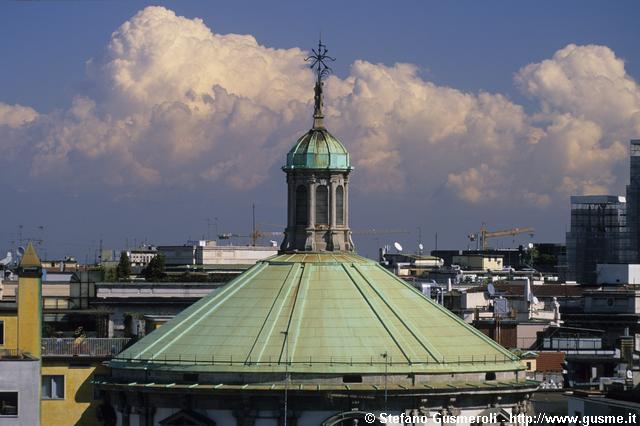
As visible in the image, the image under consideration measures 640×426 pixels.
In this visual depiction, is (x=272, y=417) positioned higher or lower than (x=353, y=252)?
lower

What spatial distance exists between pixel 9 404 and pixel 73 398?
891 centimetres

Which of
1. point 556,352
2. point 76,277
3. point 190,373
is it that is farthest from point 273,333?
point 76,277

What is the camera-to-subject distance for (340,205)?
10775 centimetres

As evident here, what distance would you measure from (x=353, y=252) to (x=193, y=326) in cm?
999

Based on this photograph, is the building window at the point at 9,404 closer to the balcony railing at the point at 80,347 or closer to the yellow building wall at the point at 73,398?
the yellow building wall at the point at 73,398

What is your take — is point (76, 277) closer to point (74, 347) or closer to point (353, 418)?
point (74, 347)

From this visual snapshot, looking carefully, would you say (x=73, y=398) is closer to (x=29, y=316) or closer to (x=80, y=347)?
(x=80, y=347)

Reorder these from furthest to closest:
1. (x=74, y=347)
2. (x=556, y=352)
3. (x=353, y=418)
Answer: (x=556, y=352), (x=74, y=347), (x=353, y=418)

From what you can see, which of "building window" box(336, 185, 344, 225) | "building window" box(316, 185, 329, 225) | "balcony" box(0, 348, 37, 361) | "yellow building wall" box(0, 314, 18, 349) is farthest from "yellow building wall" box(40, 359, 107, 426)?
"building window" box(336, 185, 344, 225)

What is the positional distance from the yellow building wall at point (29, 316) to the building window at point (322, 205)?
1388 centimetres

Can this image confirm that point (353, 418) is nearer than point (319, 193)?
Yes

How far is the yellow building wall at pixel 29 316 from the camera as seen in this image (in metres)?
104

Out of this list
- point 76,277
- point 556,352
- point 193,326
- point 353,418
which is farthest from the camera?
point 76,277

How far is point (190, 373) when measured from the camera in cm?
9894
